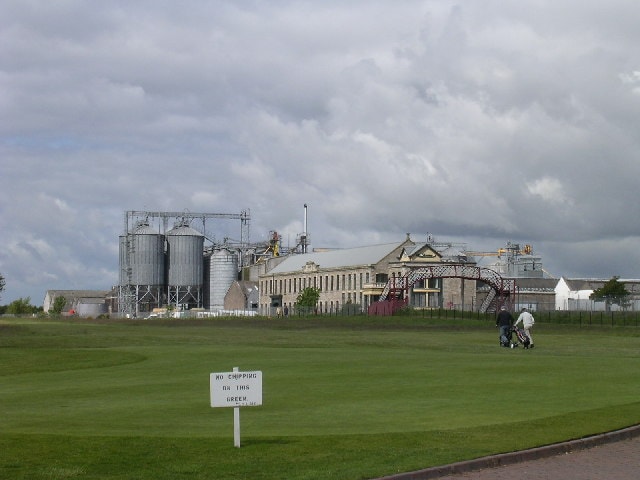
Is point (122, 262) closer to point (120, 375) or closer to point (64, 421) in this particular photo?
point (120, 375)

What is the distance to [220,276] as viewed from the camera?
Result: 19088 centimetres

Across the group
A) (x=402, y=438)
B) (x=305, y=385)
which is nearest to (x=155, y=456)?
(x=402, y=438)

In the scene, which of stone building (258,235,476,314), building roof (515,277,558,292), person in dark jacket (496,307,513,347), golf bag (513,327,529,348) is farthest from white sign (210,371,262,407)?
building roof (515,277,558,292)

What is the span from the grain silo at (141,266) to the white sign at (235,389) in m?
165

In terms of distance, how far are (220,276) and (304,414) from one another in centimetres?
16978

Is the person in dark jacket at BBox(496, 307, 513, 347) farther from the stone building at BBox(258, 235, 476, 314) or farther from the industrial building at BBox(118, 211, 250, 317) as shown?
the industrial building at BBox(118, 211, 250, 317)

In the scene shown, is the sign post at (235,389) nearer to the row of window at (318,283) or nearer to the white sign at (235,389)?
the white sign at (235,389)

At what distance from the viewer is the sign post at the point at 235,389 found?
16312 mm

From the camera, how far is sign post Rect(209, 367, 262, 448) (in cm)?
1631

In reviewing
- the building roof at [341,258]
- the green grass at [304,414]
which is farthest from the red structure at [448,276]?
the green grass at [304,414]

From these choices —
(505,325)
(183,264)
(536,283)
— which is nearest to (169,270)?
(183,264)

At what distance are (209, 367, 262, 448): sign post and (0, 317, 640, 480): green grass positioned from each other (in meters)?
0.88

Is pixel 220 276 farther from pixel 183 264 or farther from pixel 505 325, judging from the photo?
pixel 505 325

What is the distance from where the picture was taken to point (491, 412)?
2209 centimetres
